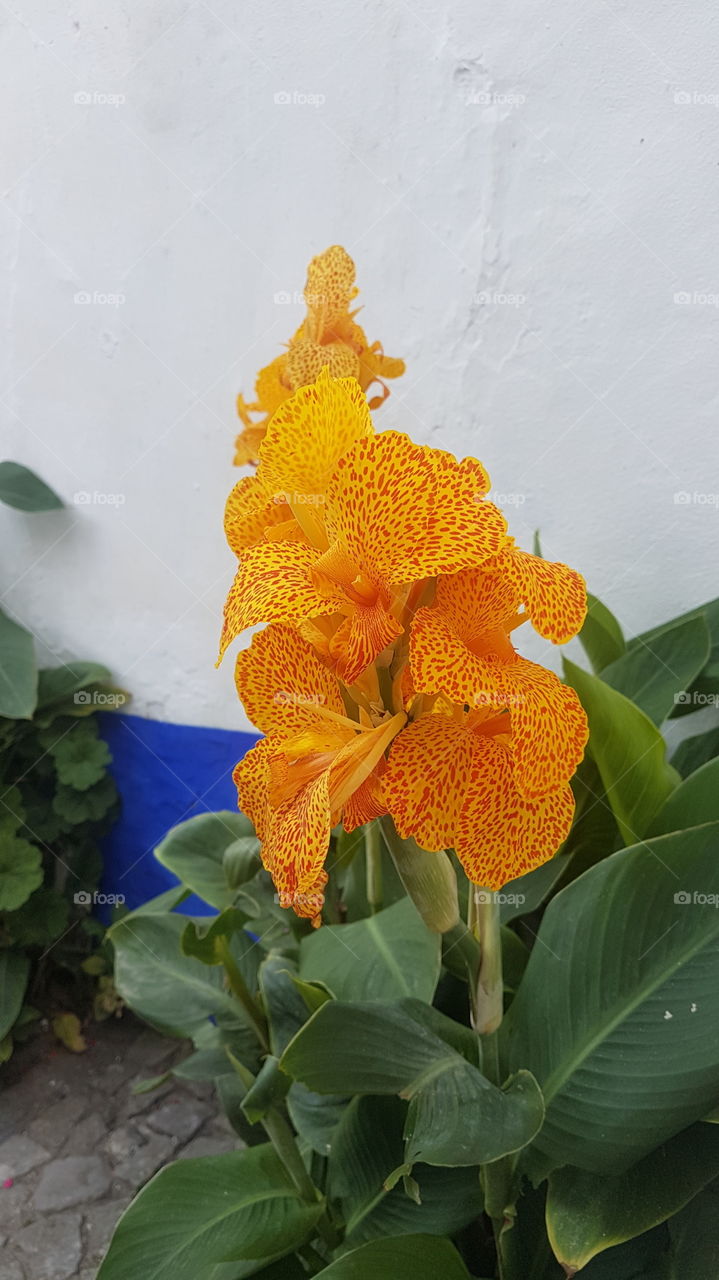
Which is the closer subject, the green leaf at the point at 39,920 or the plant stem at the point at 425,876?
the plant stem at the point at 425,876

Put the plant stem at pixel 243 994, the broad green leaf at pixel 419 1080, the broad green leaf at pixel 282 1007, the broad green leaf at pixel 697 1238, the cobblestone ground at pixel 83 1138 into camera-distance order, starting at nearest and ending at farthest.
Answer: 1. the broad green leaf at pixel 419 1080
2. the broad green leaf at pixel 697 1238
3. the broad green leaf at pixel 282 1007
4. the plant stem at pixel 243 994
5. the cobblestone ground at pixel 83 1138

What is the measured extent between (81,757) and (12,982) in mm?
433

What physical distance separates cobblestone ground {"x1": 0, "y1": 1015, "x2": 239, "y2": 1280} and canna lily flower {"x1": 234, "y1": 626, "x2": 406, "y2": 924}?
1123 mm

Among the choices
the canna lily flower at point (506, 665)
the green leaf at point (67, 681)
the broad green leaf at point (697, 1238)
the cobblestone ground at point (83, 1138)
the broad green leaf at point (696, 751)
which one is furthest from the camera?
the green leaf at point (67, 681)

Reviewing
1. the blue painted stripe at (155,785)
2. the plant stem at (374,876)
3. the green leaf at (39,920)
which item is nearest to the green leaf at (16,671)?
the blue painted stripe at (155,785)

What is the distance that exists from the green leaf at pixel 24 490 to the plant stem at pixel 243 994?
3.01 ft

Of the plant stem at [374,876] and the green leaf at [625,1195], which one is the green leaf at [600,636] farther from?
the green leaf at [625,1195]

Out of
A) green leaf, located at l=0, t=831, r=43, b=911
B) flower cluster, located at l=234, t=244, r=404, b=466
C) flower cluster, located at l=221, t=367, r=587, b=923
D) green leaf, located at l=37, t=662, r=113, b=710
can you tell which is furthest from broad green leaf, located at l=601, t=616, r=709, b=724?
green leaf, located at l=0, t=831, r=43, b=911

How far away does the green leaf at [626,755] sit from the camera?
87 centimetres

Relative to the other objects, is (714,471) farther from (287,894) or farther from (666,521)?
(287,894)

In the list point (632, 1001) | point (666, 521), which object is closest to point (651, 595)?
point (666, 521)

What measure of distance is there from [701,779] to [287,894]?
45cm

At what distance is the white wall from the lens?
1069 mm

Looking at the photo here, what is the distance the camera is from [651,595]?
1.17 metres
